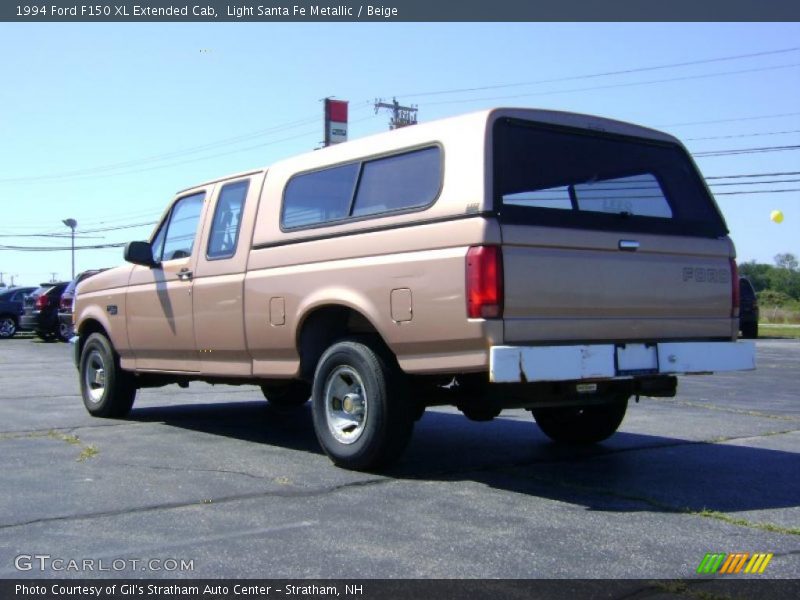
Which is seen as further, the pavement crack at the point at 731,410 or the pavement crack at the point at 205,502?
the pavement crack at the point at 731,410

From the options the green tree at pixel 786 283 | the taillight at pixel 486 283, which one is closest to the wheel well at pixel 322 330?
the taillight at pixel 486 283

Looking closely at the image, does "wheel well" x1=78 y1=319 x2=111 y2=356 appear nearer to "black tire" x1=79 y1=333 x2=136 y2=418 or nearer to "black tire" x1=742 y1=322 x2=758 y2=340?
"black tire" x1=79 y1=333 x2=136 y2=418

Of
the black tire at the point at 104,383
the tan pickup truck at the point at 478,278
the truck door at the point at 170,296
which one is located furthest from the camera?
the black tire at the point at 104,383

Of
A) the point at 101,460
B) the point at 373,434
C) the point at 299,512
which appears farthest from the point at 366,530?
the point at 101,460

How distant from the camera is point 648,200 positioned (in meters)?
5.95

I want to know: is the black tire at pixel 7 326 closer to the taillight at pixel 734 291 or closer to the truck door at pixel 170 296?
the truck door at pixel 170 296

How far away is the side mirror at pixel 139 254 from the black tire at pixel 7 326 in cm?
2277

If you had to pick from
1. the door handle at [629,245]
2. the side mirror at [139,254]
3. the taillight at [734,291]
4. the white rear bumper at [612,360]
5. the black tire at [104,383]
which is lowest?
A: the black tire at [104,383]

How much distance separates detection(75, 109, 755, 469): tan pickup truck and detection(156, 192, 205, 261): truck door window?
0.62 metres

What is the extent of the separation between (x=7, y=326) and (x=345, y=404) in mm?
25629

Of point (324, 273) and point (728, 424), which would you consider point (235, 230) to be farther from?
point (728, 424)

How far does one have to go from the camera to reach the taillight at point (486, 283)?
4879mm

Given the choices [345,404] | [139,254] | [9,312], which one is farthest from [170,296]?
[9,312]

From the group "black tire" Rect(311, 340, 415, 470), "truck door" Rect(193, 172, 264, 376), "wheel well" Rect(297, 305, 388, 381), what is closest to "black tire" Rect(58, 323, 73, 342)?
"truck door" Rect(193, 172, 264, 376)
